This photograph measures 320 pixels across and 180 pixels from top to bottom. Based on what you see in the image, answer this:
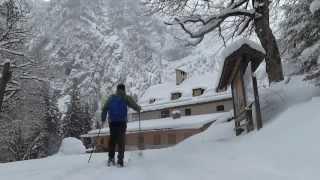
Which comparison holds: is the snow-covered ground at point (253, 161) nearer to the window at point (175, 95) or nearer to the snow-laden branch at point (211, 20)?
the snow-laden branch at point (211, 20)

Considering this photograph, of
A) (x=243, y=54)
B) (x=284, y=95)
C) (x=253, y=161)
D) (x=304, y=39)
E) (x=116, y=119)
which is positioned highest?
(x=304, y=39)

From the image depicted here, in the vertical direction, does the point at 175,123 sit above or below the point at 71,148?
above

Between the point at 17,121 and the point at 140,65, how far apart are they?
92.0 m

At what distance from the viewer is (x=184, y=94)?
5588 centimetres

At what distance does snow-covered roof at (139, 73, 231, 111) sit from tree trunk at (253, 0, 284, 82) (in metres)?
34.3

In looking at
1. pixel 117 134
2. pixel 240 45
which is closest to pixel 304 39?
pixel 240 45

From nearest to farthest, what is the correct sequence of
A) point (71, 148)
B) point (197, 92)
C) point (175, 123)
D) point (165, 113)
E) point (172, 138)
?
1. point (71, 148)
2. point (172, 138)
3. point (175, 123)
4. point (197, 92)
5. point (165, 113)

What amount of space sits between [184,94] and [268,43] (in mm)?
40780

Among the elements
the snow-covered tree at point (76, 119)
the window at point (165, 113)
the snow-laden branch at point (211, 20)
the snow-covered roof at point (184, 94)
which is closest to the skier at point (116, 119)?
the snow-laden branch at point (211, 20)

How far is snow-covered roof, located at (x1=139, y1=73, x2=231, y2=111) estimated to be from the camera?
51.9 metres

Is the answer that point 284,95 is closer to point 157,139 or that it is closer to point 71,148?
point 71,148

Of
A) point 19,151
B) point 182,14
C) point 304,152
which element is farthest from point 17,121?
point 304,152

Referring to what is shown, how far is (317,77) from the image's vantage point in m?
11.6

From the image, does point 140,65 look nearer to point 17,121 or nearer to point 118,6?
point 118,6
